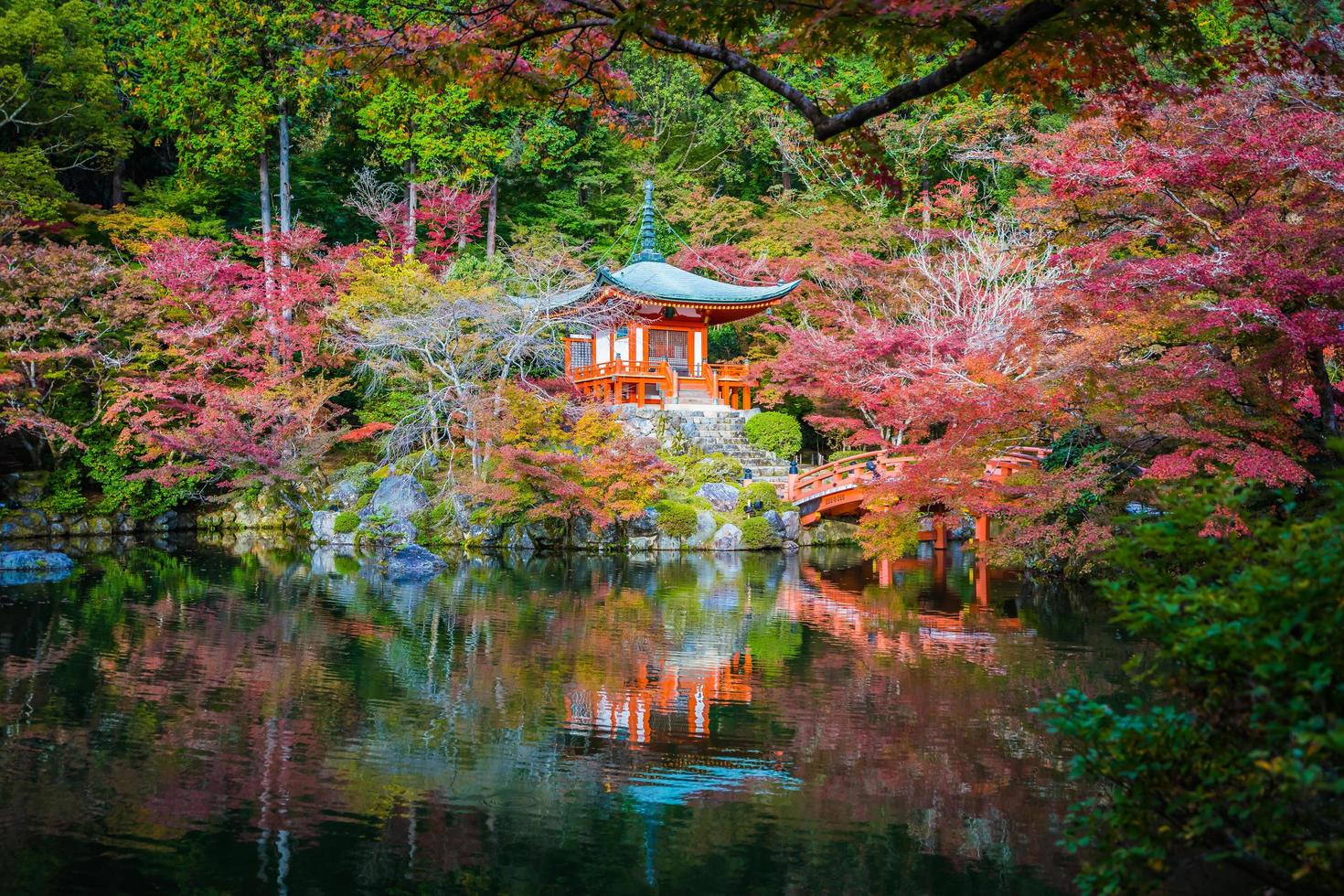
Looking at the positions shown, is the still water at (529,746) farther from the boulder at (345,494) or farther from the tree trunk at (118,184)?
the tree trunk at (118,184)

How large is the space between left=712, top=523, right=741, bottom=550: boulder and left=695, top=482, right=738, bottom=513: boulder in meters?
0.51

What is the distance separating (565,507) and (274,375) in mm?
6751

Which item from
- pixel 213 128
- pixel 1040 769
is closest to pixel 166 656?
pixel 1040 769

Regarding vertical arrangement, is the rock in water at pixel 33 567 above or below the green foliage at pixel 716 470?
below

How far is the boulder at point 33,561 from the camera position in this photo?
41.7ft

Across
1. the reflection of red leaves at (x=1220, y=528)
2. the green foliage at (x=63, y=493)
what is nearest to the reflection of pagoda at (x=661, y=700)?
the reflection of red leaves at (x=1220, y=528)

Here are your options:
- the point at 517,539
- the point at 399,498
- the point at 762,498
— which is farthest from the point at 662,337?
the point at 399,498

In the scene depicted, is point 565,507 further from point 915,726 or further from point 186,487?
point 915,726

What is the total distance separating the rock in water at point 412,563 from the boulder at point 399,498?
5.77 ft

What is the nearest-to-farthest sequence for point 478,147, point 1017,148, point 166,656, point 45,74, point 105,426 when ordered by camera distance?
point 166,656, point 1017,148, point 105,426, point 45,74, point 478,147

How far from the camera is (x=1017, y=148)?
49.5 feet

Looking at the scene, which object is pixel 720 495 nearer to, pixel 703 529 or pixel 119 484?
pixel 703 529

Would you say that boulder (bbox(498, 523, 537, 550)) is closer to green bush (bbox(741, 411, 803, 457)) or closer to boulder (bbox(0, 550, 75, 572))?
green bush (bbox(741, 411, 803, 457))

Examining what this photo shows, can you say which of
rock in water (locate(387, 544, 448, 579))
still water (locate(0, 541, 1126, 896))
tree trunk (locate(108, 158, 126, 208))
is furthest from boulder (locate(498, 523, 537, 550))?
tree trunk (locate(108, 158, 126, 208))
